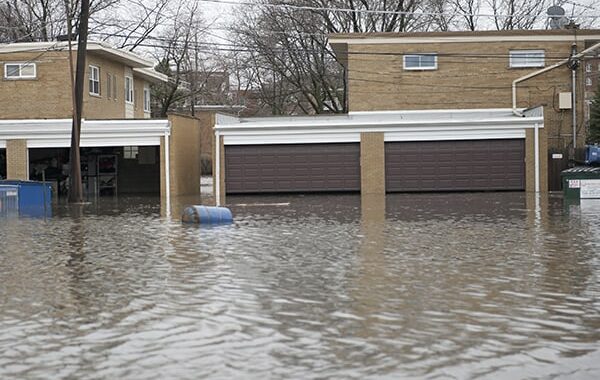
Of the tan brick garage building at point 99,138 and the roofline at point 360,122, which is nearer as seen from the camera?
the roofline at point 360,122

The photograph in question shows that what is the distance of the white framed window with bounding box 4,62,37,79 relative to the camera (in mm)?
40688

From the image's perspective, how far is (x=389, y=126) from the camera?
38719 millimetres

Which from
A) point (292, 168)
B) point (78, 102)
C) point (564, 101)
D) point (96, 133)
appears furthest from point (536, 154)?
point (78, 102)

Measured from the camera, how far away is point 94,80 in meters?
42.3

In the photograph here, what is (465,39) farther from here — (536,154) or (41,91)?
(41,91)

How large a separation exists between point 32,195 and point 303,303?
23442 millimetres

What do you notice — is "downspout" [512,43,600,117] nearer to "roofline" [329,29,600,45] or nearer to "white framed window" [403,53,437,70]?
"roofline" [329,29,600,45]

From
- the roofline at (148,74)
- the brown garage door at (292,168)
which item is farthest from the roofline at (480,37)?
the roofline at (148,74)

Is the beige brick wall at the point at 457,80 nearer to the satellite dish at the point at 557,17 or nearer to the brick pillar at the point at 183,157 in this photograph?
the satellite dish at the point at 557,17

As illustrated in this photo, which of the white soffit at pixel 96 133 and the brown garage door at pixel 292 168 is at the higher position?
the white soffit at pixel 96 133

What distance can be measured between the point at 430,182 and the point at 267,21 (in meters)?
20.8

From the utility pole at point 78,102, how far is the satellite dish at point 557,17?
22.0 m

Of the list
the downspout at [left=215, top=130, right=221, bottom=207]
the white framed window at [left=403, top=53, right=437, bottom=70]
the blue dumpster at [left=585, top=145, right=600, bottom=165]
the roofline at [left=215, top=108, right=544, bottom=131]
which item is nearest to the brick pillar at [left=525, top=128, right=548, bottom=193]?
the roofline at [left=215, top=108, right=544, bottom=131]

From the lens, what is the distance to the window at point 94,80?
4191cm
